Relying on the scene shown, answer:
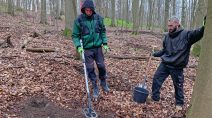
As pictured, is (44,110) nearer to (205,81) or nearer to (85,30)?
(85,30)

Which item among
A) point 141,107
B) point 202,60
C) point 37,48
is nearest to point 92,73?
point 141,107

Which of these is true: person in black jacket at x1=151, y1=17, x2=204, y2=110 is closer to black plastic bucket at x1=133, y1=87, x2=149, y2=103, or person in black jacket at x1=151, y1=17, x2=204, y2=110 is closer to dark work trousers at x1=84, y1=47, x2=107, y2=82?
black plastic bucket at x1=133, y1=87, x2=149, y2=103

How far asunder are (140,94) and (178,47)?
1300mm

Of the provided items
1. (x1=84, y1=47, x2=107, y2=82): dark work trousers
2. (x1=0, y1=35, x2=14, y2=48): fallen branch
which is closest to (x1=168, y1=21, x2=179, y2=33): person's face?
(x1=84, y1=47, x2=107, y2=82): dark work trousers

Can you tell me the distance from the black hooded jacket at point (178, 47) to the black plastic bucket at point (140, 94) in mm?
792

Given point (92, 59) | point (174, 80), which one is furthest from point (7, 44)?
point (174, 80)

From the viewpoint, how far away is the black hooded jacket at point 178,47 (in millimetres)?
6777

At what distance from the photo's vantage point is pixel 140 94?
7.08m

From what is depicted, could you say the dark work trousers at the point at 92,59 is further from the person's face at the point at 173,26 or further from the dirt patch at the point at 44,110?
the person's face at the point at 173,26

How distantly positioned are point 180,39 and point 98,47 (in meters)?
1.80

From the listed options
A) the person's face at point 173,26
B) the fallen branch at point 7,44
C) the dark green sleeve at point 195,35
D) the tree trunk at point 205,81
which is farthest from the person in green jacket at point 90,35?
the fallen branch at point 7,44

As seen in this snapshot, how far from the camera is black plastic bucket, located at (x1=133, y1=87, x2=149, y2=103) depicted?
7057 millimetres

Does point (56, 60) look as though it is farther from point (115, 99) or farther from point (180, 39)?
point (180, 39)

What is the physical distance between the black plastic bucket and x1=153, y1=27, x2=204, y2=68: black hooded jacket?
79 cm
